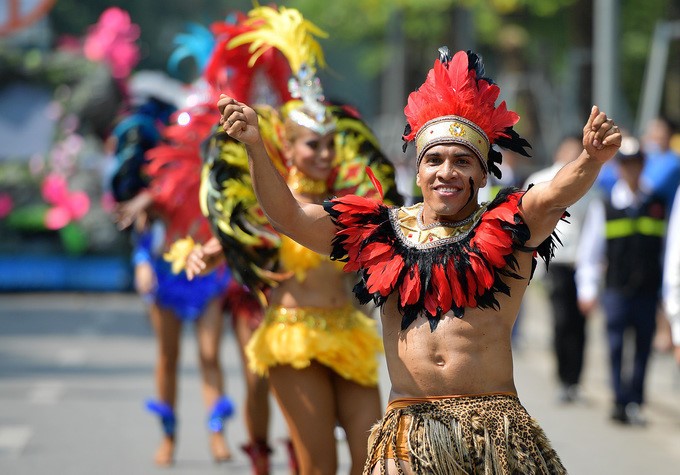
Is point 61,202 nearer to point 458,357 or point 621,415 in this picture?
point 621,415

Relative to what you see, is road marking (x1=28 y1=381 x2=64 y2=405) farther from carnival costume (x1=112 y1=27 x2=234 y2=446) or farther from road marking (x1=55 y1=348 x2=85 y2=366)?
carnival costume (x1=112 y1=27 x2=234 y2=446)

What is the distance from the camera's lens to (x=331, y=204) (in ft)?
17.3

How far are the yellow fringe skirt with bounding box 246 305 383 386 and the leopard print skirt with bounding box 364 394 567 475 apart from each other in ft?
5.31

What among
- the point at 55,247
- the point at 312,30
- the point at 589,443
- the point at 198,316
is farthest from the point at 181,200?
Result: the point at 55,247

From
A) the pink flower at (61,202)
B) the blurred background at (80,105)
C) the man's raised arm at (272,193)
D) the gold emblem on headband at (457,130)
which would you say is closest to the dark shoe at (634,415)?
the man's raised arm at (272,193)

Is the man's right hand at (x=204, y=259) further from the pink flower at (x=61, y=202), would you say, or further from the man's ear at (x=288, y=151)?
the pink flower at (x=61, y=202)

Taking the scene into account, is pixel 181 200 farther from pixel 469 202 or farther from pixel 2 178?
pixel 2 178

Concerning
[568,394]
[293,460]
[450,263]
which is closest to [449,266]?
[450,263]

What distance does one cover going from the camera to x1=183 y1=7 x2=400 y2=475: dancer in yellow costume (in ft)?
21.7

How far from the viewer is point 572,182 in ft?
15.6

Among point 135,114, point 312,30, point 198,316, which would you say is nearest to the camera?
point 312,30

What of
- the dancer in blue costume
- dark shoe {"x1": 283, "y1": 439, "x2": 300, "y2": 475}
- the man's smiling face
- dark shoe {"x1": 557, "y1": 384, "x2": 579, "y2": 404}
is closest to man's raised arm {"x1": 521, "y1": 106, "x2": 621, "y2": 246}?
the man's smiling face

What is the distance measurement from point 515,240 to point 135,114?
18.0 feet

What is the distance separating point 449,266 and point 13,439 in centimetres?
608
